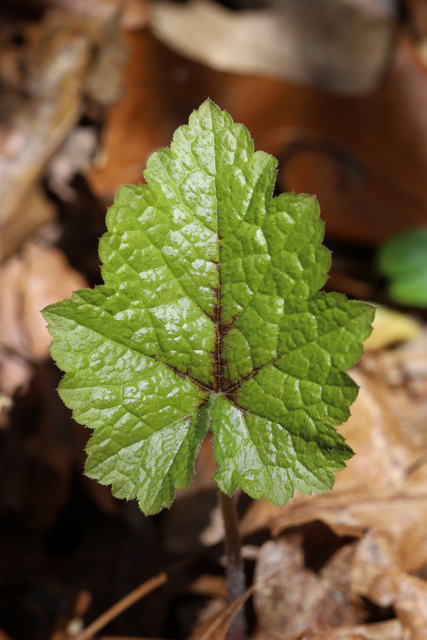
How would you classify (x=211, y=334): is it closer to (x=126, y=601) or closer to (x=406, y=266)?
(x=126, y=601)

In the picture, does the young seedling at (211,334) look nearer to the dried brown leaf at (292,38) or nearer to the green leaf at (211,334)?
the green leaf at (211,334)

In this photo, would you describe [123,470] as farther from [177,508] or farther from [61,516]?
[61,516]

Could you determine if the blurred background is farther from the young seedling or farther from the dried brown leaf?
the young seedling

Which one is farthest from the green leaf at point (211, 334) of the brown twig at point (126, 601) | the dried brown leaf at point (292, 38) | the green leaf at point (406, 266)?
the dried brown leaf at point (292, 38)

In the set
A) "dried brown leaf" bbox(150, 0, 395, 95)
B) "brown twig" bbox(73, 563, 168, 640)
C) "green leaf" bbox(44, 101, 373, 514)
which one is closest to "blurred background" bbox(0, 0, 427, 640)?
"dried brown leaf" bbox(150, 0, 395, 95)

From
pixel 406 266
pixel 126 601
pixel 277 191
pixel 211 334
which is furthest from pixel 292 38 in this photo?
pixel 126 601
